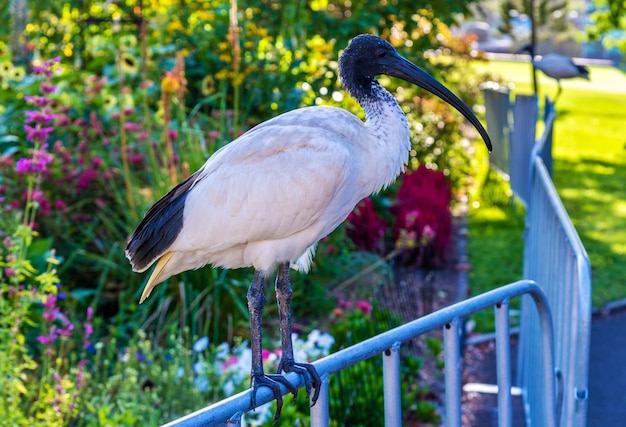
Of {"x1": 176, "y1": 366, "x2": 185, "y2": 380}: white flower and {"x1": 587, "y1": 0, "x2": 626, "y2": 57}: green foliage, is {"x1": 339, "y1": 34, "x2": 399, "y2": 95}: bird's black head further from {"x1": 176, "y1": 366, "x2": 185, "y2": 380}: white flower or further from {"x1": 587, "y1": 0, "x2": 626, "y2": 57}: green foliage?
{"x1": 587, "y1": 0, "x2": 626, "y2": 57}: green foliage

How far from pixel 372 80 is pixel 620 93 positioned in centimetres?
2699

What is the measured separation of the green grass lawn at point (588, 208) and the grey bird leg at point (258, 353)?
16.2 ft

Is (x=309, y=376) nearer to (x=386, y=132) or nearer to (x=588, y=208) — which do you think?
(x=386, y=132)

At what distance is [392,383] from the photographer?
8.50 feet

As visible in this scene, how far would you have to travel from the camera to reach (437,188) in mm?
9094

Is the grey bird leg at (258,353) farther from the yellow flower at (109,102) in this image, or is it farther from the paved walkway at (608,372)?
the yellow flower at (109,102)

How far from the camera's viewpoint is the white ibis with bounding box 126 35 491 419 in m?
3.22

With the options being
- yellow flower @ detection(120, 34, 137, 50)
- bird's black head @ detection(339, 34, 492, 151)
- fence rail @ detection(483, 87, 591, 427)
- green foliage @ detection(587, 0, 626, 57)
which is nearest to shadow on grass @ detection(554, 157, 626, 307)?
green foliage @ detection(587, 0, 626, 57)

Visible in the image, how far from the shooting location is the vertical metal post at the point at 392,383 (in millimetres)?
2572

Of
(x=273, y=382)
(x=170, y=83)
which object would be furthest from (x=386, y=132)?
(x=170, y=83)

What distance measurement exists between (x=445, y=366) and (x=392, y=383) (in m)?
0.28

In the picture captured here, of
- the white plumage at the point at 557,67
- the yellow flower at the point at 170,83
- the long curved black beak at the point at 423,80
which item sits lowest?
the white plumage at the point at 557,67

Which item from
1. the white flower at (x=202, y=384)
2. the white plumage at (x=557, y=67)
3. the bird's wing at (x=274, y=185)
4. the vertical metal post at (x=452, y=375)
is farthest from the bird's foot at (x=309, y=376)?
the white plumage at (x=557, y=67)

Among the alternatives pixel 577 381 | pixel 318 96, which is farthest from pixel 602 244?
pixel 577 381
